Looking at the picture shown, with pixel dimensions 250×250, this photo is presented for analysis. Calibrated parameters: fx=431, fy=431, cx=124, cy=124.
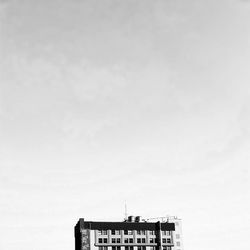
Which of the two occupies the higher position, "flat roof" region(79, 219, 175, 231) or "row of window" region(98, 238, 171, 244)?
"flat roof" region(79, 219, 175, 231)

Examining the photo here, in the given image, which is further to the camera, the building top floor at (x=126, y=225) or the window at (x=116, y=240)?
the window at (x=116, y=240)

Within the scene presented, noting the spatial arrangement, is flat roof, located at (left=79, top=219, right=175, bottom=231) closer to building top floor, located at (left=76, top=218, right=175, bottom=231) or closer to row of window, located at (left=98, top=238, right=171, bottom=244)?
building top floor, located at (left=76, top=218, right=175, bottom=231)

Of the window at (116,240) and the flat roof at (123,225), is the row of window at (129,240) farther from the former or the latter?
the flat roof at (123,225)

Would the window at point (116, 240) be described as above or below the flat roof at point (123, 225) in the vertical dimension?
below

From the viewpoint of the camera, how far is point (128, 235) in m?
135

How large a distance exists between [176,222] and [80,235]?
107ft

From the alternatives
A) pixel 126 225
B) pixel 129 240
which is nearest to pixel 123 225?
pixel 126 225

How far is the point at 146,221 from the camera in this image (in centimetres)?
14425

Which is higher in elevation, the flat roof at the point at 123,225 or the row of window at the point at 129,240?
the flat roof at the point at 123,225

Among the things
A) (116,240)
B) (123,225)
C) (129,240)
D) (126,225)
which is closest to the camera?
(116,240)

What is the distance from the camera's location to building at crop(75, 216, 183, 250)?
131625 mm

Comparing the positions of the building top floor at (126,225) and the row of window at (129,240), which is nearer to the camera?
the row of window at (129,240)

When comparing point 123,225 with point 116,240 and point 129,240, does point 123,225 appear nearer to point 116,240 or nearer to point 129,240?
point 129,240

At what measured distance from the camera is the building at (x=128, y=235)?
131625 millimetres
